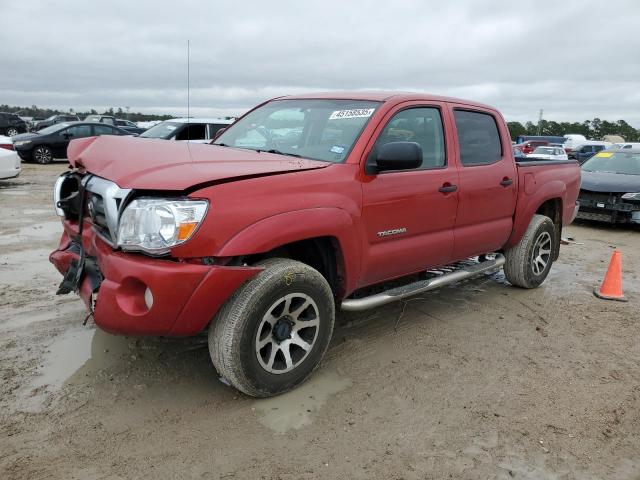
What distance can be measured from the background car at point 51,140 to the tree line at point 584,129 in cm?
5047

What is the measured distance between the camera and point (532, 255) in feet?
18.3

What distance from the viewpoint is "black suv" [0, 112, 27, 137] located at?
29.4 metres

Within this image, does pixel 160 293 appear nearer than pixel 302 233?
Yes

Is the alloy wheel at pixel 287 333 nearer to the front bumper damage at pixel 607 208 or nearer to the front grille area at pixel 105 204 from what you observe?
the front grille area at pixel 105 204

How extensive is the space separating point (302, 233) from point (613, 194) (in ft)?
28.3

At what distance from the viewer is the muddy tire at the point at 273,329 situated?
2988 mm

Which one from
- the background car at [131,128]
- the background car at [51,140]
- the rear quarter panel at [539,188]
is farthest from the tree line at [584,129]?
the rear quarter panel at [539,188]

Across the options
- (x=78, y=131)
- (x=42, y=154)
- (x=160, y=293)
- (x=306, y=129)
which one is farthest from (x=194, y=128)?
(x=160, y=293)

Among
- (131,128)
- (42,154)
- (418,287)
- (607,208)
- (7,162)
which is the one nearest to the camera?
(418,287)

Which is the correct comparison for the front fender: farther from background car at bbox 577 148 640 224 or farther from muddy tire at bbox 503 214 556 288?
background car at bbox 577 148 640 224

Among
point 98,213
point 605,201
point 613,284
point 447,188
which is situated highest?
point 447,188

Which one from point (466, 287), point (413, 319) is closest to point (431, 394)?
point (413, 319)

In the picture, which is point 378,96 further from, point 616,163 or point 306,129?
point 616,163

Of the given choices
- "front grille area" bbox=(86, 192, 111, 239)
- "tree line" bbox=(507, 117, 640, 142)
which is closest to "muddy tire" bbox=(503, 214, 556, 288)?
"front grille area" bbox=(86, 192, 111, 239)
